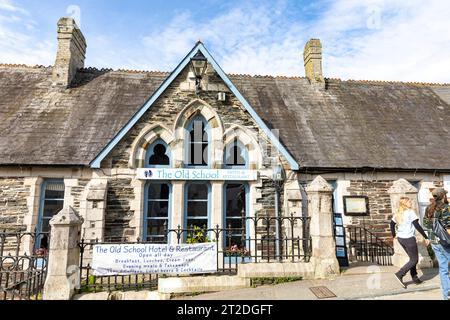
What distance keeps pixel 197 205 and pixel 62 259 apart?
4284 mm

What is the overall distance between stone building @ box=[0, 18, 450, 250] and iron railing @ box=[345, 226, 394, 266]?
0.38 m

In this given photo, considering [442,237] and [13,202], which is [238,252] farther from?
[13,202]

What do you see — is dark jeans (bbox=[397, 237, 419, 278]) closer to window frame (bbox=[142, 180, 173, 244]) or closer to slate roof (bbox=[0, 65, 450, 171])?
slate roof (bbox=[0, 65, 450, 171])

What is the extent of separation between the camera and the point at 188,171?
Result: 363 inches

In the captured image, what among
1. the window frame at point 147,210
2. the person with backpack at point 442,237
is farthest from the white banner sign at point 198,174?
the person with backpack at point 442,237

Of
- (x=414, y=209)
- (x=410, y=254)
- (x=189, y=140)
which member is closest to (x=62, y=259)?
(x=189, y=140)

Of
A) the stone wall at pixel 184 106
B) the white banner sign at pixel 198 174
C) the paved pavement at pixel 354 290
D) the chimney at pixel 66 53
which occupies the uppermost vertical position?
the chimney at pixel 66 53

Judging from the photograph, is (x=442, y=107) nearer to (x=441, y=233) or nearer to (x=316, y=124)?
(x=316, y=124)

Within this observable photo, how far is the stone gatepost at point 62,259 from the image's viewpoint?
583 centimetres

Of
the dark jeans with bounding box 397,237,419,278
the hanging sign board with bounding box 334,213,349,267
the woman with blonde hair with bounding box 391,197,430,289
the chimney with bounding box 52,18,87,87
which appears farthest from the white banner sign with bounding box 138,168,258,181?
the chimney with bounding box 52,18,87,87

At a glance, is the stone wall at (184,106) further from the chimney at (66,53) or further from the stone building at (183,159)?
the chimney at (66,53)

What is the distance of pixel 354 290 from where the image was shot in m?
5.78

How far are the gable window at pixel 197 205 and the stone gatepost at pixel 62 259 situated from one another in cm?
373
